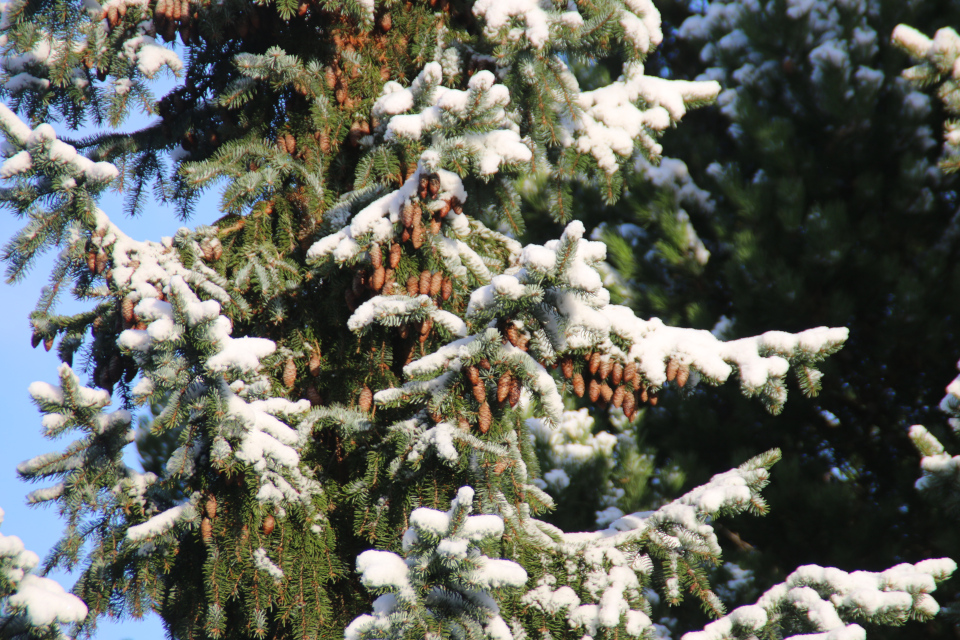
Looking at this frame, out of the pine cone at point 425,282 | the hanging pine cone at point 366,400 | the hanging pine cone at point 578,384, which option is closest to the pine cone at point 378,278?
the pine cone at point 425,282

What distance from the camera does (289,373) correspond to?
2660mm

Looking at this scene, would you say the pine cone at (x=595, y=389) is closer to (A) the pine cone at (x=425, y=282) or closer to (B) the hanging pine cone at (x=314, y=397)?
(A) the pine cone at (x=425, y=282)

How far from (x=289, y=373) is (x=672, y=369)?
1.48 metres

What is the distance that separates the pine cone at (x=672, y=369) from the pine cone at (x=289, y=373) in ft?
4.75

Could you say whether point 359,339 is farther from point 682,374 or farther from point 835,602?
point 835,602

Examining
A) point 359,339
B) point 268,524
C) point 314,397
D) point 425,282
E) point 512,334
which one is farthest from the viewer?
point 314,397

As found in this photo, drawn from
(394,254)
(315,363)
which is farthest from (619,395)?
(315,363)

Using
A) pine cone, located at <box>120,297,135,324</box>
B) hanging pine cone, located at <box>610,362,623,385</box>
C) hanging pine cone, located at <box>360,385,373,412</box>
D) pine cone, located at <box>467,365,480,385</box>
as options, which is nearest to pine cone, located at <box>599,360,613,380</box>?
hanging pine cone, located at <box>610,362,623,385</box>

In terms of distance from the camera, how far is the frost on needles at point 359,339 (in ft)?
6.82

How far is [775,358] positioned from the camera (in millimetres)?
2408

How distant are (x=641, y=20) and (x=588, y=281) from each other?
1.59 metres

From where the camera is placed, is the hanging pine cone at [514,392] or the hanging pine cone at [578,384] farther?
the hanging pine cone at [578,384]

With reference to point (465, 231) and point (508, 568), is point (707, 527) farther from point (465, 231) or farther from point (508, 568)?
point (465, 231)

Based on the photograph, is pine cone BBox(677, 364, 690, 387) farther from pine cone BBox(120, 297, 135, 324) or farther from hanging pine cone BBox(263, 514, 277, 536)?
pine cone BBox(120, 297, 135, 324)
